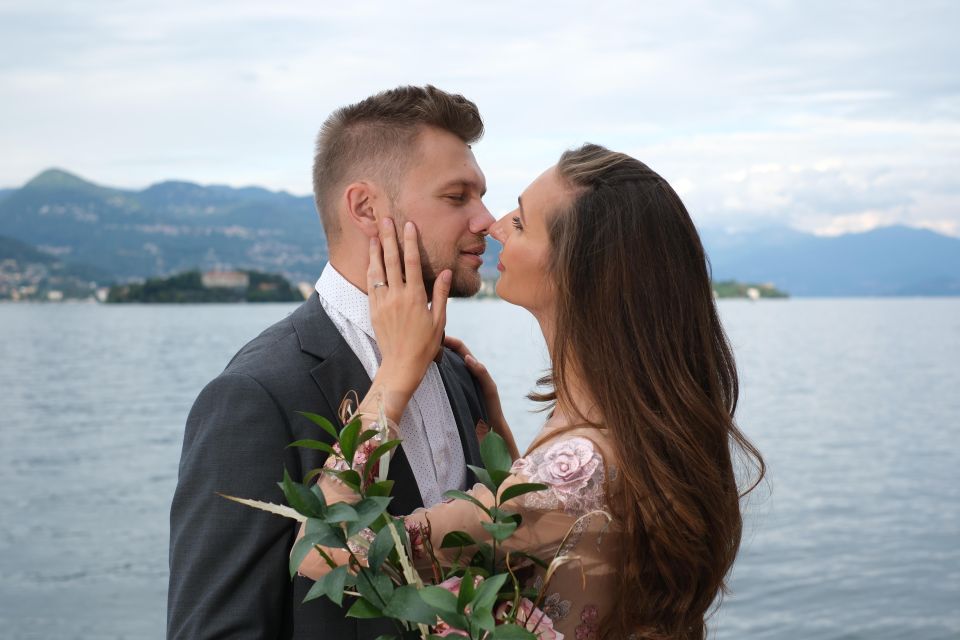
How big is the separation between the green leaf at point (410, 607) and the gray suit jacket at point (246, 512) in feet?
3.15

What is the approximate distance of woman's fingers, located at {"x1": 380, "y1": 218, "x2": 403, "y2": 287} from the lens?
2898mm

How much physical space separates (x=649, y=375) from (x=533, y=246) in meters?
0.47

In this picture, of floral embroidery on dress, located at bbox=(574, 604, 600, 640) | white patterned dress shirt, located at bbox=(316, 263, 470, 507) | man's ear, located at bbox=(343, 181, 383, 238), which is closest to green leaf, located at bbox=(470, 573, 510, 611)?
floral embroidery on dress, located at bbox=(574, 604, 600, 640)

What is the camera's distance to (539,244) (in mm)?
2721

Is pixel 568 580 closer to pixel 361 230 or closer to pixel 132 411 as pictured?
pixel 361 230

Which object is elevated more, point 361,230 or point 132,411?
point 361,230

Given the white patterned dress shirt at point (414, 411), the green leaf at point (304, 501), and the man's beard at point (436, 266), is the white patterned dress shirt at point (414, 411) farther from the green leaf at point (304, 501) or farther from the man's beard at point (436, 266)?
the green leaf at point (304, 501)

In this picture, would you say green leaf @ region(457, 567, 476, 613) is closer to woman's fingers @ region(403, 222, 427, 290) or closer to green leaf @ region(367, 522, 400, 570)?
green leaf @ region(367, 522, 400, 570)

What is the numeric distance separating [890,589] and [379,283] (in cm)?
1472

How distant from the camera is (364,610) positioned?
165 cm

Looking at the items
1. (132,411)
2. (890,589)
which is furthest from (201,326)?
(890,589)

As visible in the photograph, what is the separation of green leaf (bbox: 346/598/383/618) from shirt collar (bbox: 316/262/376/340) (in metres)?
1.33

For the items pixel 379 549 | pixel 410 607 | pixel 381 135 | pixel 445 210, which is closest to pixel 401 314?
pixel 445 210

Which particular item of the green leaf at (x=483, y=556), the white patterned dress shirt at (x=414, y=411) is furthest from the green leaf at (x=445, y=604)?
the white patterned dress shirt at (x=414, y=411)
